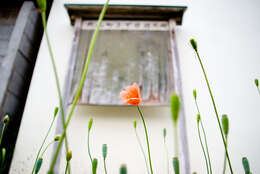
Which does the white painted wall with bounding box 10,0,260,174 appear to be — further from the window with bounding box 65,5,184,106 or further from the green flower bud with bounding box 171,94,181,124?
the green flower bud with bounding box 171,94,181,124

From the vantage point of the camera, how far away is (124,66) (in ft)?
3.60

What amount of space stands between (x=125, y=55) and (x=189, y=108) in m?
0.54

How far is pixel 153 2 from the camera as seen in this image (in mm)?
1471

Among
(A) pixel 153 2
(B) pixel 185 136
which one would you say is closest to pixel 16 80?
(B) pixel 185 136

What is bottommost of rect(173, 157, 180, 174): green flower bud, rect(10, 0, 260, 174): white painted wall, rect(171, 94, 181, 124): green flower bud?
rect(173, 157, 180, 174): green flower bud

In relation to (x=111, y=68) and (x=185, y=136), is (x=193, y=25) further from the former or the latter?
(x=185, y=136)

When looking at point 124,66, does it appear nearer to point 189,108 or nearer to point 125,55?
point 125,55

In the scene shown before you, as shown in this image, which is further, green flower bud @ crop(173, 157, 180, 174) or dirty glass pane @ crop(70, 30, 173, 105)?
dirty glass pane @ crop(70, 30, 173, 105)

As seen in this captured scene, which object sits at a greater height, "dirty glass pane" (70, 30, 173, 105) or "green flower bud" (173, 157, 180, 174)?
"dirty glass pane" (70, 30, 173, 105)

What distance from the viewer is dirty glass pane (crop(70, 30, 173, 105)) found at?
40.0 inches

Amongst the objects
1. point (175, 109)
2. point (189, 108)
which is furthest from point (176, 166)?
point (189, 108)

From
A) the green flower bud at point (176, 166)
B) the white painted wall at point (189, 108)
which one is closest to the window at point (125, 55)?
the white painted wall at point (189, 108)

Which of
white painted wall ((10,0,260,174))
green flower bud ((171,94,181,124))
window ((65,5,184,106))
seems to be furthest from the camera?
window ((65,5,184,106))

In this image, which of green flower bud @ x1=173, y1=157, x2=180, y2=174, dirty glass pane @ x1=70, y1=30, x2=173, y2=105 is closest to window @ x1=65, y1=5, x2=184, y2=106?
dirty glass pane @ x1=70, y1=30, x2=173, y2=105
